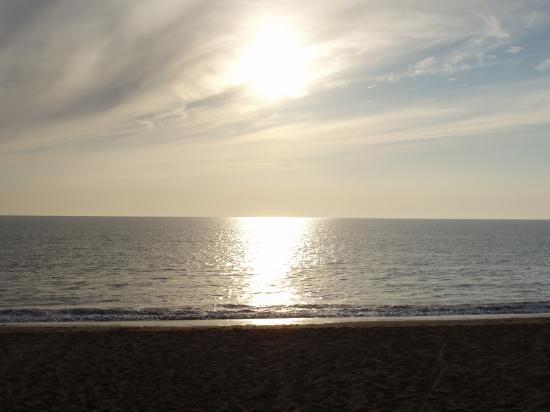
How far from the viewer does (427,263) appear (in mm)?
73875

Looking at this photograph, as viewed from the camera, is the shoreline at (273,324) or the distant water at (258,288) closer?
the shoreline at (273,324)

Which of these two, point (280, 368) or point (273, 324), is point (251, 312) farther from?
point (280, 368)

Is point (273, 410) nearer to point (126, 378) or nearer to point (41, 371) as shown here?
point (126, 378)

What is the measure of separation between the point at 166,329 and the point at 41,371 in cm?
770

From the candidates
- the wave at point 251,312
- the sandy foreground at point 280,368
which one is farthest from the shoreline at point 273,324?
the wave at point 251,312

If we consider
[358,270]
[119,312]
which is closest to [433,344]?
[119,312]

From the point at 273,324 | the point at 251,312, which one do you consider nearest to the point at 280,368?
the point at 273,324

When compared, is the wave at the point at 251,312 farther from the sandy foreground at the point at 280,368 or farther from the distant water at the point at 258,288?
the sandy foreground at the point at 280,368

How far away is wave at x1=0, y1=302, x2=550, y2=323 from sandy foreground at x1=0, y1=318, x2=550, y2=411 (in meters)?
7.10

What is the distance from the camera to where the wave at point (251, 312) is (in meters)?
31.9

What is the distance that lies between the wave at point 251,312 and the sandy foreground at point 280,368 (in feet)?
23.3

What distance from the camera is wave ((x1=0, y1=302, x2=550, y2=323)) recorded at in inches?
1257

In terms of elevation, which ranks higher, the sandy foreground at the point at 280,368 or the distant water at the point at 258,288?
the sandy foreground at the point at 280,368

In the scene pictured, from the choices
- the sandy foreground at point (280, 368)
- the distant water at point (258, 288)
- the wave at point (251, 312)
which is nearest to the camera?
the sandy foreground at point (280, 368)
